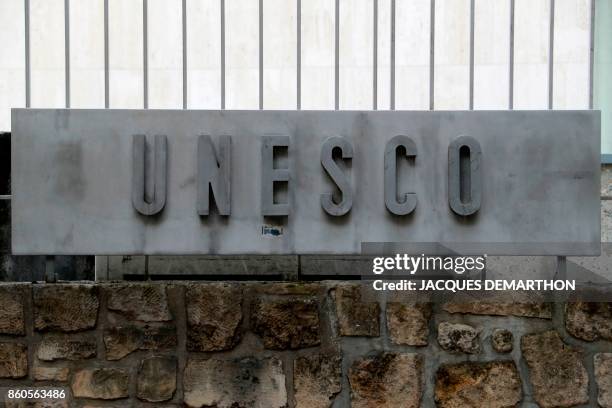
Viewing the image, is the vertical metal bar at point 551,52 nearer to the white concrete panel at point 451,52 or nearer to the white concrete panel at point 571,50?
the white concrete panel at point 571,50

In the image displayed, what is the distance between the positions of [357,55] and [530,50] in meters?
1.33

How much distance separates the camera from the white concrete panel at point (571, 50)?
18.5 ft

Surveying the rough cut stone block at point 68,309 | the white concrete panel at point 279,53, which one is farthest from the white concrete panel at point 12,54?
the rough cut stone block at point 68,309

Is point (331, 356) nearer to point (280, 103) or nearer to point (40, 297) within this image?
point (40, 297)

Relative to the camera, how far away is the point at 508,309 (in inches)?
135

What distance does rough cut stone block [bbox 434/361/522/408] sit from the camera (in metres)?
3.40

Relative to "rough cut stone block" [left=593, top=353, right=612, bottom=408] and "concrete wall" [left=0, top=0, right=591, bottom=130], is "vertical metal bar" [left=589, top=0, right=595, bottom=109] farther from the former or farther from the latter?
"rough cut stone block" [left=593, top=353, right=612, bottom=408]

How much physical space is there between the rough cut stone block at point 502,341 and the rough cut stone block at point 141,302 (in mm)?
1522

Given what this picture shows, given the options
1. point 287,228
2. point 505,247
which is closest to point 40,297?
point 287,228

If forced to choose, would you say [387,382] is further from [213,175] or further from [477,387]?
[213,175]

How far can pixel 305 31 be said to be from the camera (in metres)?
5.68

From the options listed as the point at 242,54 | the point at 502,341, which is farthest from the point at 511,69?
the point at 502,341

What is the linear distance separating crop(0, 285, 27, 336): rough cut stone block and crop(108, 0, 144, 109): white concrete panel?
2557 mm

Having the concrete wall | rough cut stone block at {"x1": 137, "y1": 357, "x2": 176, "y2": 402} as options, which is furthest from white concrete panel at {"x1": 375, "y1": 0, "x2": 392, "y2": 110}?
rough cut stone block at {"x1": 137, "y1": 357, "x2": 176, "y2": 402}
